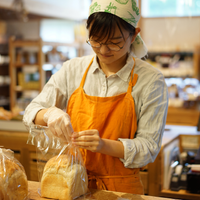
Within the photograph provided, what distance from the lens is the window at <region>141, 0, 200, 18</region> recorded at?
154 inches

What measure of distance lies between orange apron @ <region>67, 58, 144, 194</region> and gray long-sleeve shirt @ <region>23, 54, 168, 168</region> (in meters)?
0.04

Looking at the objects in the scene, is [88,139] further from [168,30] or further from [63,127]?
[168,30]

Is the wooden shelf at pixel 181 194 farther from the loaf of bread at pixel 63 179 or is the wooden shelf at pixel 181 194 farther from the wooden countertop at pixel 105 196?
the loaf of bread at pixel 63 179

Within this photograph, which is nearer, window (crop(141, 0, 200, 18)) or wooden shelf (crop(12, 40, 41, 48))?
window (crop(141, 0, 200, 18))

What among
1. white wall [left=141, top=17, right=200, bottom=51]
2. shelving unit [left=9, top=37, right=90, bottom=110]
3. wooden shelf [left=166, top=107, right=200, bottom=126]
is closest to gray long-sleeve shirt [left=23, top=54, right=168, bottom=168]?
wooden shelf [left=166, top=107, right=200, bottom=126]

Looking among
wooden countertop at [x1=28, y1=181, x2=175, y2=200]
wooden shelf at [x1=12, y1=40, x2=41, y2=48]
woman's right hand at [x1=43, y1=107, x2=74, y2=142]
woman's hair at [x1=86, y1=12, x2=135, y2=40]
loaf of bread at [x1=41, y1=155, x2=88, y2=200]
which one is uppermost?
woman's hair at [x1=86, y1=12, x2=135, y2=40]

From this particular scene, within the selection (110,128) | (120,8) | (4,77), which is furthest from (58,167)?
(4,77)

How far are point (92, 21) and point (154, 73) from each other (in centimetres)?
38

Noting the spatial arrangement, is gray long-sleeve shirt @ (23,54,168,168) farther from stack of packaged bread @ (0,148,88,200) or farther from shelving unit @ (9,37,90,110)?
shelving unit @ (9,37,90,110)

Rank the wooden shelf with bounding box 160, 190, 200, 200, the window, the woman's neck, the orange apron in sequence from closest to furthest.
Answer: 1. the orange apron
2. the woman's neck
3. the wooden shelf with bounding box 160, 190, 200, 200
4. the window

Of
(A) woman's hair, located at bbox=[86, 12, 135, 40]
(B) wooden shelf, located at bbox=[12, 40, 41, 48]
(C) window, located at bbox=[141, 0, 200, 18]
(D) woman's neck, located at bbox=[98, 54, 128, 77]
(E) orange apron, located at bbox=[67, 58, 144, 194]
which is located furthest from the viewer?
(B) wooden shelf, located at bbox=[12, 40, 41, 48]

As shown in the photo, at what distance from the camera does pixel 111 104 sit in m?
1.29

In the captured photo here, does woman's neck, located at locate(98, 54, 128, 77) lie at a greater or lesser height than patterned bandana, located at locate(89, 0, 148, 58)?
lesser

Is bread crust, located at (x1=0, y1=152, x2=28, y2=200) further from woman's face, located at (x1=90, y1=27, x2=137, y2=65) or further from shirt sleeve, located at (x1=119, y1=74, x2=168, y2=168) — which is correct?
woman's face, located at (x1=90, y1=27, x2=137, y2=65)
